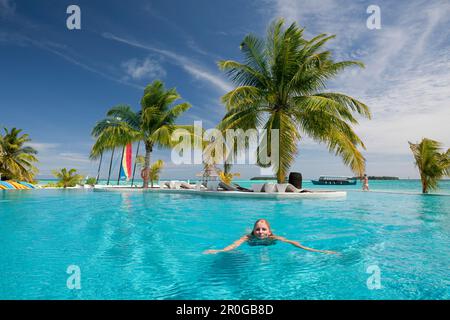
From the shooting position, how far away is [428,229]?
6238 millimetres

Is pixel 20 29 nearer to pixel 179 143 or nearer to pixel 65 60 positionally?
pixel 65 60

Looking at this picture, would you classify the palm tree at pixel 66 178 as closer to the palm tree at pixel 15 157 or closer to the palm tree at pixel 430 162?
the palm tree at pixel 15 157

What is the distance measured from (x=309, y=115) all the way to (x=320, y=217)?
323 inches

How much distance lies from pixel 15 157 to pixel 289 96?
30.7m

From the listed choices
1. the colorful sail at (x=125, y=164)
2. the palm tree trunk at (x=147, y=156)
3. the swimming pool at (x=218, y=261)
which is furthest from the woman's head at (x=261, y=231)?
the colorful sail at (x=125, y=164)

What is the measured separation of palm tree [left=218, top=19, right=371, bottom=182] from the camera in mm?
14039

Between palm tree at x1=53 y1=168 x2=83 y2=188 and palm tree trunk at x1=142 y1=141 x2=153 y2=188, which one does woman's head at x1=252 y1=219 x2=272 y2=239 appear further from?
palm tree at x1=53 y1=168 x2=83 y2=188

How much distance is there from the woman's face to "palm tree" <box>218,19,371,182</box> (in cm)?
970

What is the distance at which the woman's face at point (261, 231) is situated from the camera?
4.74m

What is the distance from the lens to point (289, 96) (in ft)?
50.8
